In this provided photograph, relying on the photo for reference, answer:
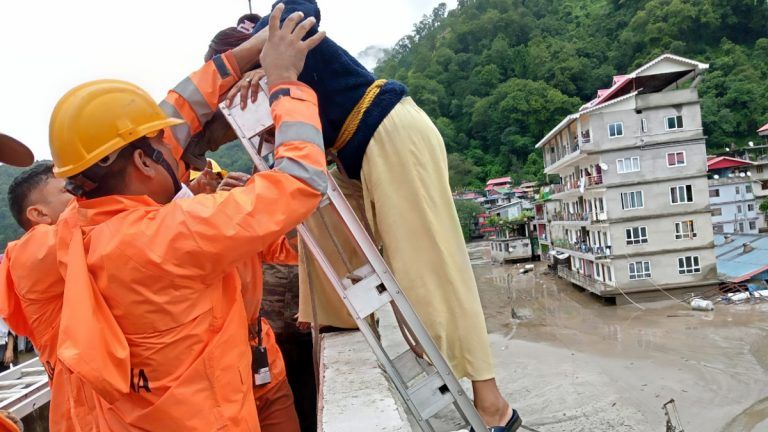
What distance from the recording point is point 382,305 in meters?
2.00

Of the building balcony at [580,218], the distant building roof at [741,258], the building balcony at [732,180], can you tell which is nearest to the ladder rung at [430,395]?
the building balcony at [580,218]

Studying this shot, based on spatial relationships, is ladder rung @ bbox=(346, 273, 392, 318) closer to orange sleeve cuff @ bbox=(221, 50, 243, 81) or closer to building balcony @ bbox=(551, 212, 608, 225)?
orange sleeve cuff @ bbox=(221, 50, 243, 81)

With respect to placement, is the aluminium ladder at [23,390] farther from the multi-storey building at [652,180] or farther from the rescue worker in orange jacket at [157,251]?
the multi-storey building at [652,180]

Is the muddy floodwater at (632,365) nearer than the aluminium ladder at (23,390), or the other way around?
the aluminium ladder at (23,390)

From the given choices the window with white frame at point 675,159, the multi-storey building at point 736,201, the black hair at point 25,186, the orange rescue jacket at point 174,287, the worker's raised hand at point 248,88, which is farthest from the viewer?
the multi-storey building at point 736,201

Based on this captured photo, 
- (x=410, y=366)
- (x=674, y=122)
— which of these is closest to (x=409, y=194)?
→ (x=410, y=366)

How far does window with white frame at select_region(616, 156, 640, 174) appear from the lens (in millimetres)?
30703

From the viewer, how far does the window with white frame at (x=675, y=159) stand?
98.4ft

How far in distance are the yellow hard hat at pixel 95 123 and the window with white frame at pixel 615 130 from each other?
1266 inches

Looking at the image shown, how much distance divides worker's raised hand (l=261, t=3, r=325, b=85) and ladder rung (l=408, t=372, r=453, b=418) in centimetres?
117

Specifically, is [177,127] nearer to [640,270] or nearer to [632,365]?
[632,365]

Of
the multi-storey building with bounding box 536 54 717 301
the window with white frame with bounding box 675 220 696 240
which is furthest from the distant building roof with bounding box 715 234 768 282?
the window with white frame with bounding box 675 220 696 240

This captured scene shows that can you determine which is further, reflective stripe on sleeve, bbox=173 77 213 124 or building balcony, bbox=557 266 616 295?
building balcony, bbox=557 266 616 295

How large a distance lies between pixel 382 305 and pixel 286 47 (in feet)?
3.20
